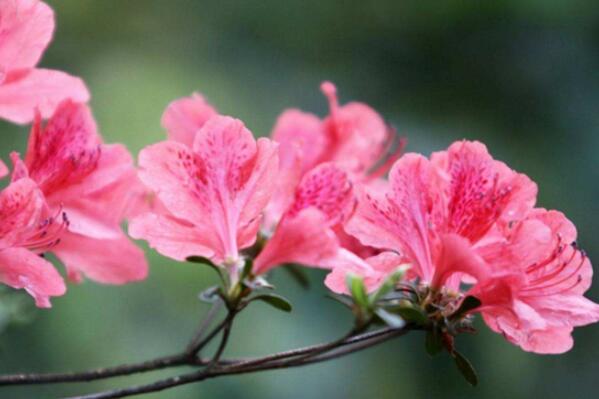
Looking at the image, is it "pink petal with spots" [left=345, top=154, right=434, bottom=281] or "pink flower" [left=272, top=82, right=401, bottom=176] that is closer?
Answer: "pink petal with spots" [left=345, top=154, right=434, bottom=281]

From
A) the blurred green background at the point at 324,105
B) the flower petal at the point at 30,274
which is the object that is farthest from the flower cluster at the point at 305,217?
the blurred green background at the point at 324,105

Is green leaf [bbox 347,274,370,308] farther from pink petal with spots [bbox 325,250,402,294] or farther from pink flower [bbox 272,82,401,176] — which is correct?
pink flower [bbox 272,82,401,176]

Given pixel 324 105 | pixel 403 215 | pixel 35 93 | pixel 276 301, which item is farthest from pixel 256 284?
pixel 324 105

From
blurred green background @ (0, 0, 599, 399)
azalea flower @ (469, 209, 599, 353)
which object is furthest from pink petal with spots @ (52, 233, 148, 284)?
blurred green background @ (0, 0, 599, 399)

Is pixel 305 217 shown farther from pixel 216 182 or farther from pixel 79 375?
pixel 79 375

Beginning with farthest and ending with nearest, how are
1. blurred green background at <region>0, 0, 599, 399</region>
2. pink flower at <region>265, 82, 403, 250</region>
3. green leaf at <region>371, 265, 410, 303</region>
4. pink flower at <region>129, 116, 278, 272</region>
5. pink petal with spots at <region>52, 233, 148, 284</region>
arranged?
blurred green background at <region>0, 0, 599, 399</region> → pink flower at <region>265, 82, 403, 250</region> → pink petal with spots at <region>52, 233, 148, 284</region> → pink flower at <region>129, 116, 278, 272</region> → green leaf at <region>371, 265, 410, 303</region>

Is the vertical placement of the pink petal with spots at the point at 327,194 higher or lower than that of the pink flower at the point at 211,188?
higher

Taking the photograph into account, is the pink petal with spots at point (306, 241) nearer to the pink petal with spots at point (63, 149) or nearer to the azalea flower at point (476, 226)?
the azalea flower at point (476, 226)

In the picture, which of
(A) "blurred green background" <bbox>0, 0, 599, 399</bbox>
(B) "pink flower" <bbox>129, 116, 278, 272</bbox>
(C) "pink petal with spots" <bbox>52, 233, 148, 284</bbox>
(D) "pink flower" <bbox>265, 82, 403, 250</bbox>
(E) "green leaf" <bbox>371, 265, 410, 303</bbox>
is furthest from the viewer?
(A) "blurred green background" <bbox>0, 0, 599, 399</bbox>

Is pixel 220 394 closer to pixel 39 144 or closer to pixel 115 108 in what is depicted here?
pixel 115 108
